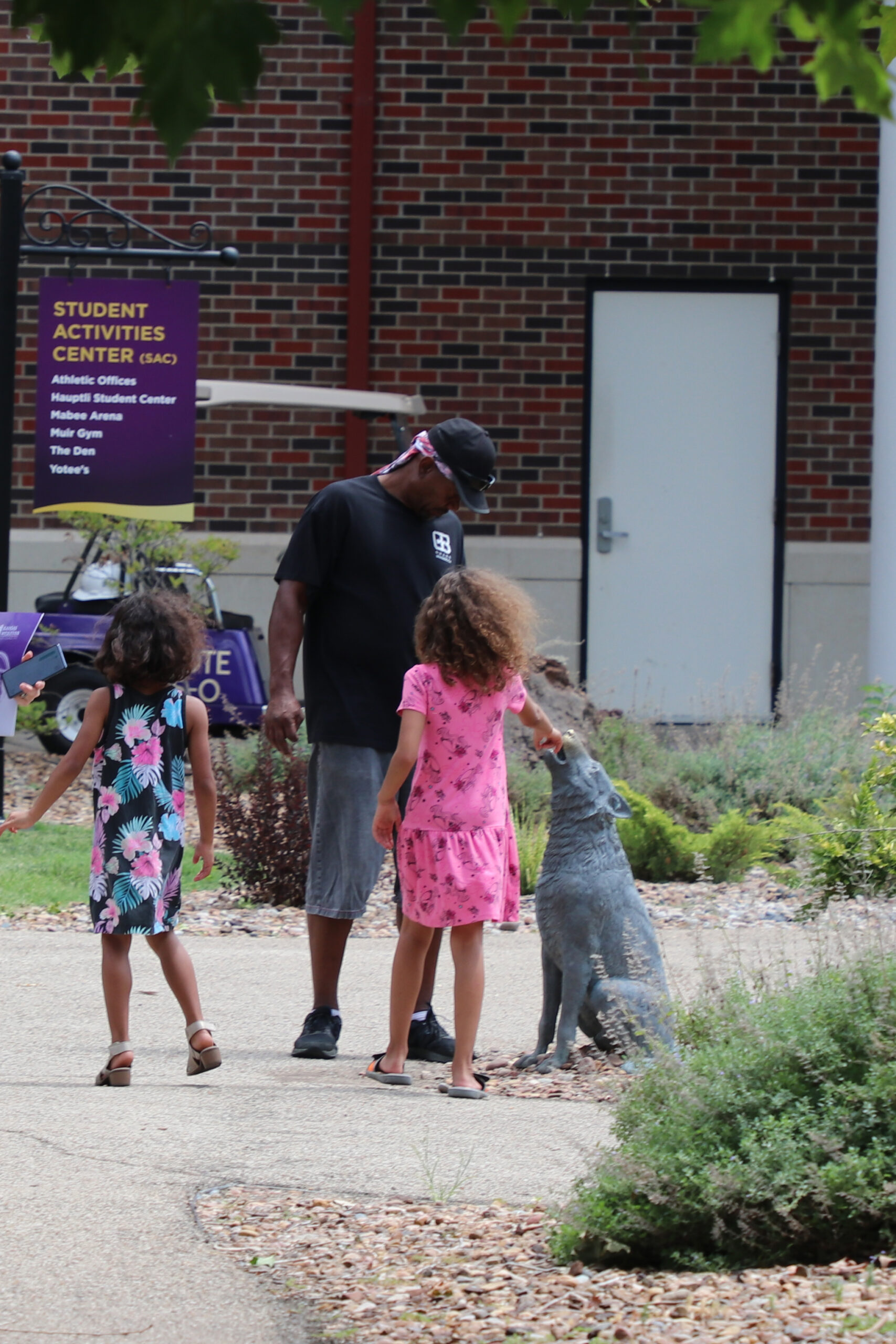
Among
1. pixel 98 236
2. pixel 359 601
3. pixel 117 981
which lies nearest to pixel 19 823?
pixel 117 981

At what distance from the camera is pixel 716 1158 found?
116 inches

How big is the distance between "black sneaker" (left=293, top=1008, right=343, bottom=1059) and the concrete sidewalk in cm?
4

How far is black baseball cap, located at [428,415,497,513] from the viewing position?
14.6ft

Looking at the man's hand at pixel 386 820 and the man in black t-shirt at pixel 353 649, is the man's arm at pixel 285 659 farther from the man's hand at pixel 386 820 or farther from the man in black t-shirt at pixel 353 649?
the man's hand at pixel 386 820

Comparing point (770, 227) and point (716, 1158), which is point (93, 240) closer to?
point (770, 227)

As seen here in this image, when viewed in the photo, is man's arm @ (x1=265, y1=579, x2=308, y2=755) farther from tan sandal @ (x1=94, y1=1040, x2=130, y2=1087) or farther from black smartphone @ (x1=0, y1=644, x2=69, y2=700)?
tan sandal @ (x1=94, y1=1040, x2=130, y2=1087)

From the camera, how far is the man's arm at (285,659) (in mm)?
4445

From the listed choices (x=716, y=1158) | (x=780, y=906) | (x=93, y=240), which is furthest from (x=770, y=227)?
(x=716, y=1158)

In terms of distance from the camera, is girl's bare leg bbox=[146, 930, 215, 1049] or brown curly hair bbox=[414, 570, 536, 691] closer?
brown curly hair bbox=[414, 570, 536, 691]

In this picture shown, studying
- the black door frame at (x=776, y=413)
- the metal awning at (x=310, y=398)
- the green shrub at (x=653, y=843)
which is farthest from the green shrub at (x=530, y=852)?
the black door frame at (x=776, y=413)

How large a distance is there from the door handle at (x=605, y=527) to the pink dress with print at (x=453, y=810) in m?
7.85

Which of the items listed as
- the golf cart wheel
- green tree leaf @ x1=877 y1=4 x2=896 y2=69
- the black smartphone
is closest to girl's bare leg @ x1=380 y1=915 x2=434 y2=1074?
the black smartphone

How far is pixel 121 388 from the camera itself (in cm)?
902

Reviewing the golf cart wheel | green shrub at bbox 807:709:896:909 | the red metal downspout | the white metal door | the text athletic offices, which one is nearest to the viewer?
green shrub at bbox 807:709:896:909
